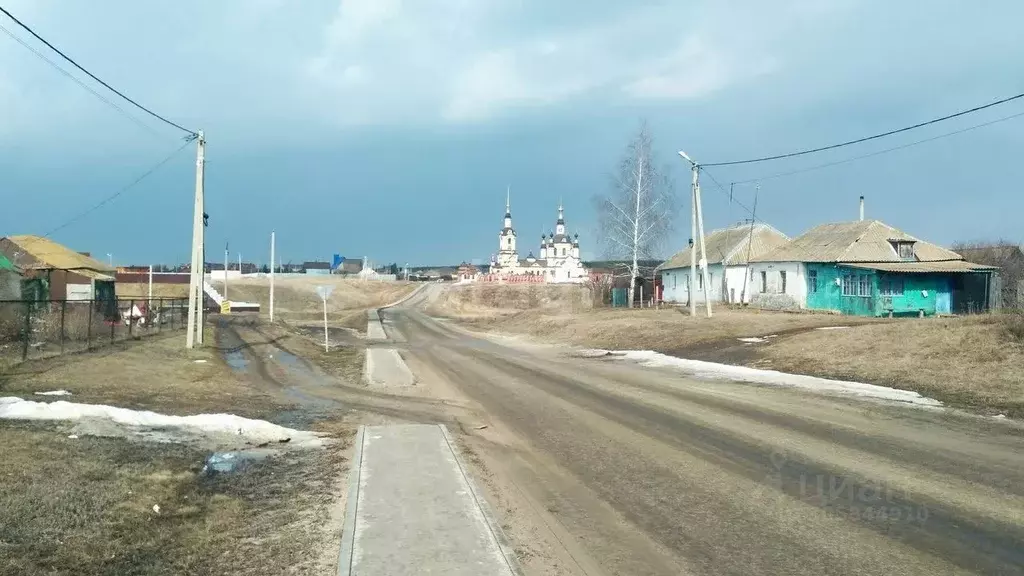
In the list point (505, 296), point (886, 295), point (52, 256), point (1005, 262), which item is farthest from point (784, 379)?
point (505, 296)

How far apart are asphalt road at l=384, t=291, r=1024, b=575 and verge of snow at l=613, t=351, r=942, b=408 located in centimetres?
91

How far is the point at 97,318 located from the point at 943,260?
42230 mm

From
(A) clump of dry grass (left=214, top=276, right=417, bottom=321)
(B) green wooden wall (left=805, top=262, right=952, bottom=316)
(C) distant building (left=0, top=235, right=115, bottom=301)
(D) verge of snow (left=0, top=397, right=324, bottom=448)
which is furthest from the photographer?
(A) clump of dry grass (left=214, top=276, right=417, bottom=321)

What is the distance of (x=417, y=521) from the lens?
6.57 meters

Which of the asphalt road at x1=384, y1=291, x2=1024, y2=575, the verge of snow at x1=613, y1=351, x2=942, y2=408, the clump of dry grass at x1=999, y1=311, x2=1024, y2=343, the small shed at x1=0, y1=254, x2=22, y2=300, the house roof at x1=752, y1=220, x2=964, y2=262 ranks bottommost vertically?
the asphalt road at x1=384, y1=291, x2=1024, y2=575

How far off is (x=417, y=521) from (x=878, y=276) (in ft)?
126

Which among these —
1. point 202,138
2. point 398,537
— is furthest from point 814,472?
point 202,138

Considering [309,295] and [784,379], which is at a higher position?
[309,295]

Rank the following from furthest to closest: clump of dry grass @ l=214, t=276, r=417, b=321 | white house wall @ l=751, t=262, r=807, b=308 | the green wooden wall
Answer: clump of dry grass @ l=214, t=276, r=417, b=321 → white house wall @ l=751, t=262, r=807, b=308 → the green wooden wall

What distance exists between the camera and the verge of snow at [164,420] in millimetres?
10852

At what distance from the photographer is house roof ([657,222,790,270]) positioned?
52.8m

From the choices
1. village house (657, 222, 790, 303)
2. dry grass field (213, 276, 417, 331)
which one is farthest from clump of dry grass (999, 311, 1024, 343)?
dry grass field (213, 276, 417, 331)

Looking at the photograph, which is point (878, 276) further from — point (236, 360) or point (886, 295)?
point (236, 360)

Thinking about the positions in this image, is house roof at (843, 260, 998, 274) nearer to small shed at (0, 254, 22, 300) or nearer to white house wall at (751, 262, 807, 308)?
white house wall at (751, 262, 807, 308)
